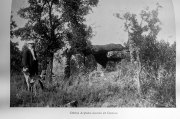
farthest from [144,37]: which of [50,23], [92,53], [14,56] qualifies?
[14,56]

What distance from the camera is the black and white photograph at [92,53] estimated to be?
99.4 inches

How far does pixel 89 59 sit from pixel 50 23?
57 centimetres

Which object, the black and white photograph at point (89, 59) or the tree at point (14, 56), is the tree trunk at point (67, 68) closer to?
the black and white photograph at point (89, 59)

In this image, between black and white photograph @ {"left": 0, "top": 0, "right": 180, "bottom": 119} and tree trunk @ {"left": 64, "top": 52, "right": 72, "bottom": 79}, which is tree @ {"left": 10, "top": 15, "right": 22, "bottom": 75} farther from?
tree trunk @ {"left": 64, "top": 52, "right": 72, "bottom": 79}

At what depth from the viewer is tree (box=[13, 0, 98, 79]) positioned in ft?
8.50

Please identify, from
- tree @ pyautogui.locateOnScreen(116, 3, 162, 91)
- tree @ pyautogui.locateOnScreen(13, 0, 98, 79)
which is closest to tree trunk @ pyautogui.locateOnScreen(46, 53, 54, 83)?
tree @ pyautogui.locateOnScreen(13, 0, 98, 79)

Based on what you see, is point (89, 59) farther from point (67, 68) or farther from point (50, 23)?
point (50, 23)

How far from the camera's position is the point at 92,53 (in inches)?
102

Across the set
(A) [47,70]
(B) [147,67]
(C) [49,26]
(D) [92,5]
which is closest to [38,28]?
(C) [49,26]

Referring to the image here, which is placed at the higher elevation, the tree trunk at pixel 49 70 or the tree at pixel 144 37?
the tree at pixel 144 37

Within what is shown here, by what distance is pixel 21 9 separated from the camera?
259 cm

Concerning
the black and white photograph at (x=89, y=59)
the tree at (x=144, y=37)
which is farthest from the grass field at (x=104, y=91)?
the tree at (x=144, y=37)

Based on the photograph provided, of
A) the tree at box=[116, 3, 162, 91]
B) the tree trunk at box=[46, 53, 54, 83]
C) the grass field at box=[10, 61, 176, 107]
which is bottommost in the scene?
the grass field at box=[10, 61, 176, 107]

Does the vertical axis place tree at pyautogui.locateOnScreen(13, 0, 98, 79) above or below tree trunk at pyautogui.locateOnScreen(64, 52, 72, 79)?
above
